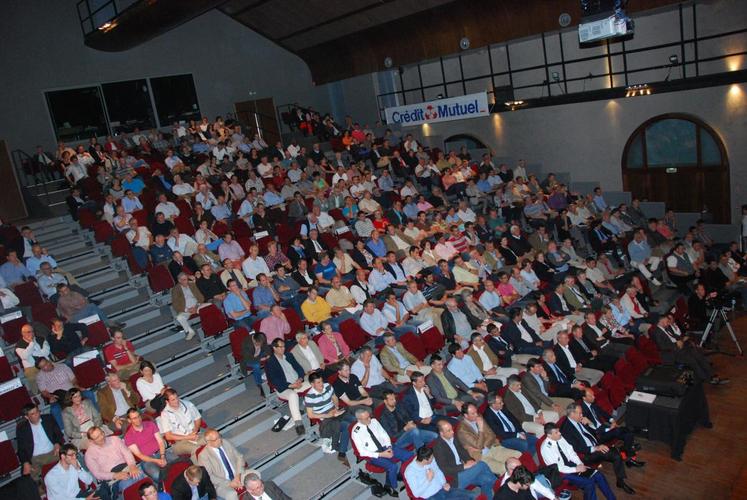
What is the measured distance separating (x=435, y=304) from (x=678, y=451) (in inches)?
145

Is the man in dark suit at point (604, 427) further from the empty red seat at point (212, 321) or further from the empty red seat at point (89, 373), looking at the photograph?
the empty red seat at point (89, 373)

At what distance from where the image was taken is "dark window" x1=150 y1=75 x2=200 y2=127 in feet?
55.2

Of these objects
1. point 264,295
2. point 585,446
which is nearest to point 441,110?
point 264,295

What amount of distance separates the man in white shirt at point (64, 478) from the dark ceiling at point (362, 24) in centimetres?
864

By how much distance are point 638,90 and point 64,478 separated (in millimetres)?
12236

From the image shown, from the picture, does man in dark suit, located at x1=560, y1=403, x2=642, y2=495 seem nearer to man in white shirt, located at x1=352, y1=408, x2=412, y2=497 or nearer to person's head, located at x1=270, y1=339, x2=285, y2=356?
man in white shirt, located at x1=352, y1=408, x2=412, y2=497

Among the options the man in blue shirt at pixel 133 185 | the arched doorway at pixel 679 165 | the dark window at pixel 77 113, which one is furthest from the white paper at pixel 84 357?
the arched doorway at pixel 679 165

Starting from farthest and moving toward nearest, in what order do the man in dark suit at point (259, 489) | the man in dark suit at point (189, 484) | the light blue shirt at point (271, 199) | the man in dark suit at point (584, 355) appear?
the light blue shirt at point (271, 199), the man in dark suit at point (584, 355), the man in dark suit at point (189, 484), the man in dark suit at point (259, 489)

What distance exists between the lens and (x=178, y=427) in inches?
253

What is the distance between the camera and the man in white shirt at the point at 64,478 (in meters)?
5.68

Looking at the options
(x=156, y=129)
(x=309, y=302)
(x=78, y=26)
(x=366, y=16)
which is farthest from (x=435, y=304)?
(x=78, y=26)

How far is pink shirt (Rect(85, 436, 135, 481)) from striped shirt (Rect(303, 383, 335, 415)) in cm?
183

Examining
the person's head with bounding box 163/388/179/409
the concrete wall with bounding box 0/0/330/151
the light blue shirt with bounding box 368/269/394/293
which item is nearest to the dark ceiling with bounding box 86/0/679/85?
the concrete wall with bounding box 0/0/330/151

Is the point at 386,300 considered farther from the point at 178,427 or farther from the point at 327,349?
the point at 178,427
